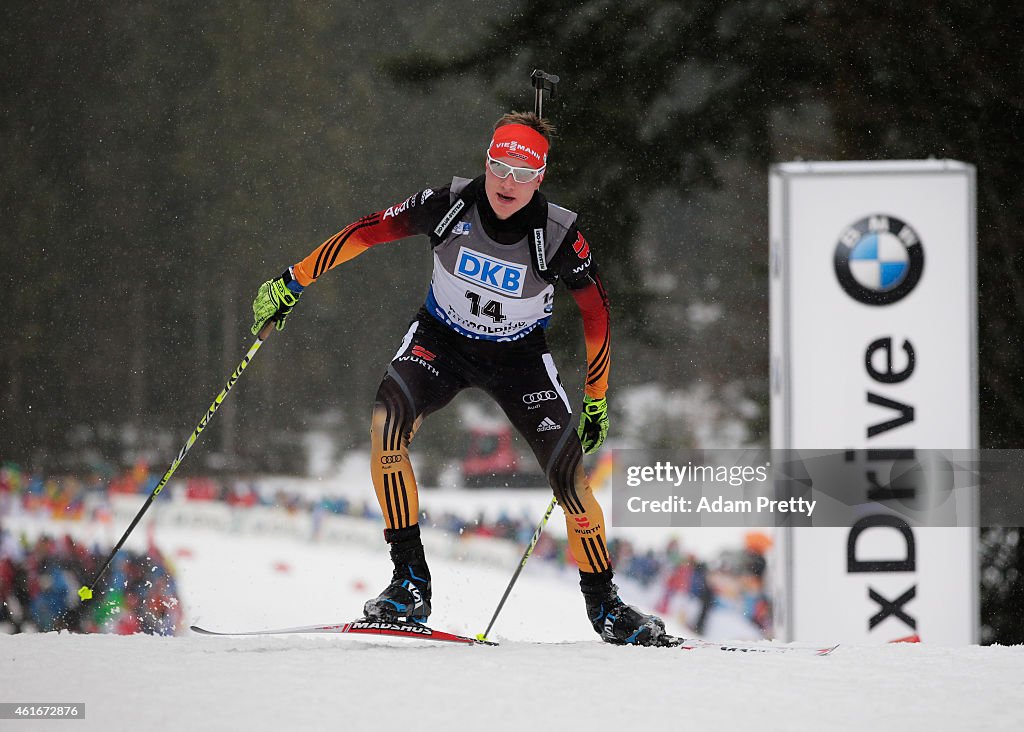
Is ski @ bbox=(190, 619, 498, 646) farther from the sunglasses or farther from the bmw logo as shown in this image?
the bmw logo

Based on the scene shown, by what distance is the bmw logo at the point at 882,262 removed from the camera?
16.8ft

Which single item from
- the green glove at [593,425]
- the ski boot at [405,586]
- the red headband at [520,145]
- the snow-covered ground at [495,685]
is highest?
the red headband at [520,145]

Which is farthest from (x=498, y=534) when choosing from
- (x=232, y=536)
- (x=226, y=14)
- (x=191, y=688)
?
(x=226, y=14)

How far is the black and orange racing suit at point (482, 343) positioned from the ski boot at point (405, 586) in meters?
0.06

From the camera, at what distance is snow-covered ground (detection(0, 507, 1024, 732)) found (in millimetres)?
2518

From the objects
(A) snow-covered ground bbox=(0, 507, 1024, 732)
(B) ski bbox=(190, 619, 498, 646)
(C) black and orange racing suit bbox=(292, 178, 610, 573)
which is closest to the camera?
(A) snow-covered ground bbox=(0, 507, 1024, 732)

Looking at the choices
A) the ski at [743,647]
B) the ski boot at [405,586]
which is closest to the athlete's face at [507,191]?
the ski boot at [405,586]

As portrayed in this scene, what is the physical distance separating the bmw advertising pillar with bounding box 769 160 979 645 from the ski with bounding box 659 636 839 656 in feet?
4.94

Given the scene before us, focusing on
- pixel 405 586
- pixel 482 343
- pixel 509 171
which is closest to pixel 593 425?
pixel 482 343

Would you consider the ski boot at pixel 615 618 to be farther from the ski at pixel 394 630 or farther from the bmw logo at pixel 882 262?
the bmw logo at pixel 882 262

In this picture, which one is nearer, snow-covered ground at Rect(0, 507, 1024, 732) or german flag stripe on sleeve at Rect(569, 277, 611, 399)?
snow-covered ground at Rect(0, 507, 1024, 732)

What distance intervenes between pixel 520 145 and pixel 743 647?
6.50 feet

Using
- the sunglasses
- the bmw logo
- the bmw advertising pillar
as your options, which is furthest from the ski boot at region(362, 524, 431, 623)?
the bmw logo

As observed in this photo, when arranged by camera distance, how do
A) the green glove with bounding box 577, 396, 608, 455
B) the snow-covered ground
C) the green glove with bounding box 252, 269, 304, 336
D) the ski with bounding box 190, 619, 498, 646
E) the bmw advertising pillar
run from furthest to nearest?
the bmw advertising pillar → the green glove with bounding box 577, 396, 608, 455 → the green glove with bounding box 252, 269, 304, 336 → the ski with bounding box 190, 619, 498, 646 → the snow-covered ground
